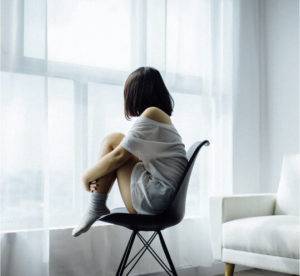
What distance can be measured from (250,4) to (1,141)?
7.48 ft

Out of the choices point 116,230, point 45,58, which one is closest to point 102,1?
point 45,58

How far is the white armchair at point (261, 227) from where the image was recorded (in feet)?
8.64

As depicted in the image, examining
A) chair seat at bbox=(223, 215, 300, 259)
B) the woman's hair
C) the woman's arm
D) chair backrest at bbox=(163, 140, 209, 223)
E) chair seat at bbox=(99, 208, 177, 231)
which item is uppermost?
the woman's hair

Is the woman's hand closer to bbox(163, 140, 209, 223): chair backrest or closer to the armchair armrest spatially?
bbox(163, 140, 209, 223): chair backrest

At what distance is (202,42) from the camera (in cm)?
354

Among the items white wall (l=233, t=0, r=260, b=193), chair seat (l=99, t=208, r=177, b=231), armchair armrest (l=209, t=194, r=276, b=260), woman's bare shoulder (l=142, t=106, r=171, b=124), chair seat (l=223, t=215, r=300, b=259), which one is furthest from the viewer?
white wall (l=233, t=0, r=260, b=193)

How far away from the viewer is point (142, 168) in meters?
2.31

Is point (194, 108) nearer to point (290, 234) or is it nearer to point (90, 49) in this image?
point (90, 49)

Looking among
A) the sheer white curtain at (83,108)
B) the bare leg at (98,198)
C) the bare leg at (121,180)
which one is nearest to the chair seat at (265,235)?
the sheer white curtain at (83,108)

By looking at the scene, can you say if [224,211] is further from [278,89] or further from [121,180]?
[278,89]

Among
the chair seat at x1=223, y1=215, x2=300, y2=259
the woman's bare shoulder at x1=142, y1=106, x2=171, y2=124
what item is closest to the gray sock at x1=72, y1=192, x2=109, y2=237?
the woman's bare shoulder at x1=142, y1=106, x2=171, y2=124

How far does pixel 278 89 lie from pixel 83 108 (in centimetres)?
167

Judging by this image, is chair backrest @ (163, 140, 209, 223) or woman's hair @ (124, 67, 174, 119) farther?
woman's hair @ (124, 67, 174, 119)

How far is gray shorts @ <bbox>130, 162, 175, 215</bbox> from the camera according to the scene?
2240 millimetres
